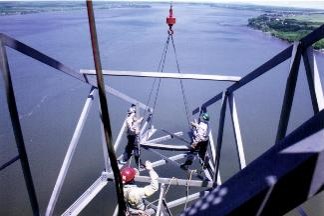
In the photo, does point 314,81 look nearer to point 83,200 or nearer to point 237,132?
point 237,132

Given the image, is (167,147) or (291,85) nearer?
(291,85)

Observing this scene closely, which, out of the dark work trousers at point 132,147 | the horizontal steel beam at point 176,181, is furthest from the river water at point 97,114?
the horizontal steel beam at point 176,181

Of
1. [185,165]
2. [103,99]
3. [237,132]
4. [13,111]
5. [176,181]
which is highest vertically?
[103,99]

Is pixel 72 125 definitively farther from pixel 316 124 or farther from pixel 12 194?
pixel 316 124

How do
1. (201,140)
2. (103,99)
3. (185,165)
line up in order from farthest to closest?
1. (185,165)
2. (201,140)
3. (103,99)

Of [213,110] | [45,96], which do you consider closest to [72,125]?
[45,96]

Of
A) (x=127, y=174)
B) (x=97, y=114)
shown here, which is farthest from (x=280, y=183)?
(x=97, y=114)

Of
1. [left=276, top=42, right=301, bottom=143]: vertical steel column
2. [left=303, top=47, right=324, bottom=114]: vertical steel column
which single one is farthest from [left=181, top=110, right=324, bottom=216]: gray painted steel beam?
[left=276, top=42, right=301, bottom=143]: vertical steel column

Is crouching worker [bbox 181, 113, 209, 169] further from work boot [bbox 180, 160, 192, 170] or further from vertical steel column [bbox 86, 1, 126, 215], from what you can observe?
vertical steel column [bbox 86, 1, 126, 215]
